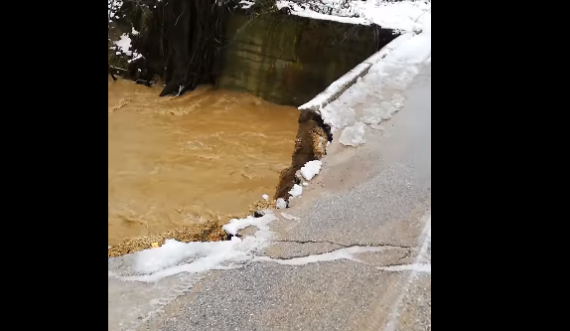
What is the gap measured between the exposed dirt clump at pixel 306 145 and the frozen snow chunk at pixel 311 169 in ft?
0.08

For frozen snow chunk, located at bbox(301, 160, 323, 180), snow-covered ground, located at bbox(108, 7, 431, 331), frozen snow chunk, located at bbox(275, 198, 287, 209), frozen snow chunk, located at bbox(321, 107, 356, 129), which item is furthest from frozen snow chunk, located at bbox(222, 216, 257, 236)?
frozen snow chunk, located at bbox(321, 107, 356, 129)

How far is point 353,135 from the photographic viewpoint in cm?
175

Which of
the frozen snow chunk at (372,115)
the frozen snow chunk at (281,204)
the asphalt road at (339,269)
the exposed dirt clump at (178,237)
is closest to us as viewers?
the asphalt road at (339,269)

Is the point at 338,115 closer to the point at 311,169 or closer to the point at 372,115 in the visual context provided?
the point at 372,115

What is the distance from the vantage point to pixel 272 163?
1843mm

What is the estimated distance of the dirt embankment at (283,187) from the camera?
4.27ft

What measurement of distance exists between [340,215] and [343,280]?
0.79 ft

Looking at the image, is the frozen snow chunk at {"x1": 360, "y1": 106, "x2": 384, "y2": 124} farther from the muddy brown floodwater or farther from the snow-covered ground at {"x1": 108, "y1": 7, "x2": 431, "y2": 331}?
the muddy brown floodwater

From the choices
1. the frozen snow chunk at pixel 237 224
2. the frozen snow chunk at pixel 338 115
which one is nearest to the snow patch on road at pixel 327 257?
the frozen snow chunk at pixel 237 224

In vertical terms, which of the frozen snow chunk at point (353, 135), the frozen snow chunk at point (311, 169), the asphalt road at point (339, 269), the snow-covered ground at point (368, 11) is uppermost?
the snow-covered ground at point (368, 11)

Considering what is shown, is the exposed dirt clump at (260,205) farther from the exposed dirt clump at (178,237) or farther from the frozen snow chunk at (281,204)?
the exposed dirt clump at (178,237)
